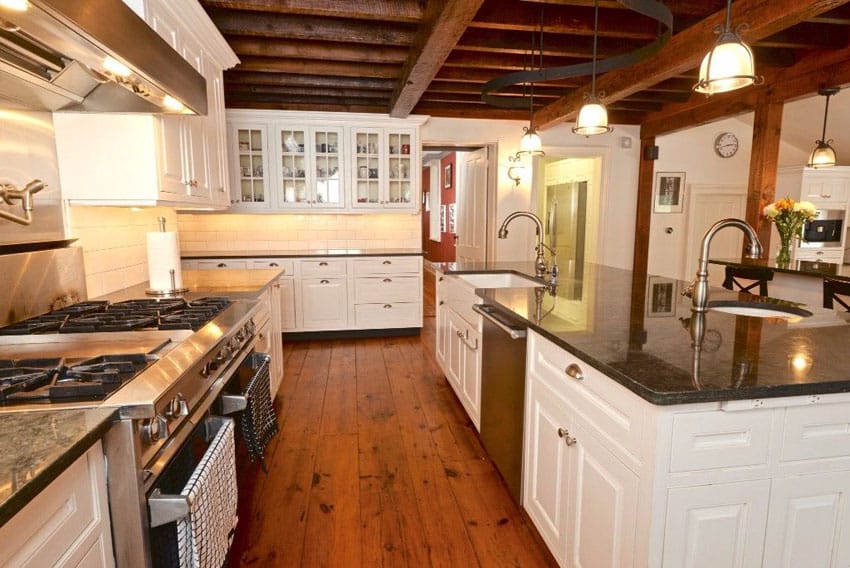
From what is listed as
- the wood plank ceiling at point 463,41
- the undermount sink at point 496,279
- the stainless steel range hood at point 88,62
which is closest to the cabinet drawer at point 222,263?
the wood plank ceiling at point 463,41

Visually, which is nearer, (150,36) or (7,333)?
(150,36)

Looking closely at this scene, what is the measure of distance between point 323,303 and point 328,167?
→ 141cm

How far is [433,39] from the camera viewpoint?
2.55 meters

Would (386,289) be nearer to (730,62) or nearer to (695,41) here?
(695,41)

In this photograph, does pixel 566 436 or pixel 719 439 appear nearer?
pixel 719 439

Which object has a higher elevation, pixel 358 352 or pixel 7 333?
pixel 7 333

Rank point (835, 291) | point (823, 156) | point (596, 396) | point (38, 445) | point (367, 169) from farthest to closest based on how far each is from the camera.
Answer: point (367, 169) → point (823, 156) → point (835, 291) → point (596, 396) → point (38, 445)

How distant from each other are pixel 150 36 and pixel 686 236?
6755 mm

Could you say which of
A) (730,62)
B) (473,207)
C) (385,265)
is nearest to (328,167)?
(385,265)

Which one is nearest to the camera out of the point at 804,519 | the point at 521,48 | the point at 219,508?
the point at 804,519

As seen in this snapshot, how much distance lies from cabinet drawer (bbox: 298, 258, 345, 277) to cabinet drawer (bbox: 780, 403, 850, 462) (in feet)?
13.2

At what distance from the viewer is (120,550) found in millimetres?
1011

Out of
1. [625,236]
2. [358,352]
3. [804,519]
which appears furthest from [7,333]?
[625,236]

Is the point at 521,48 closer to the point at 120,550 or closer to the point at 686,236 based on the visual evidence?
the point at 120,550
